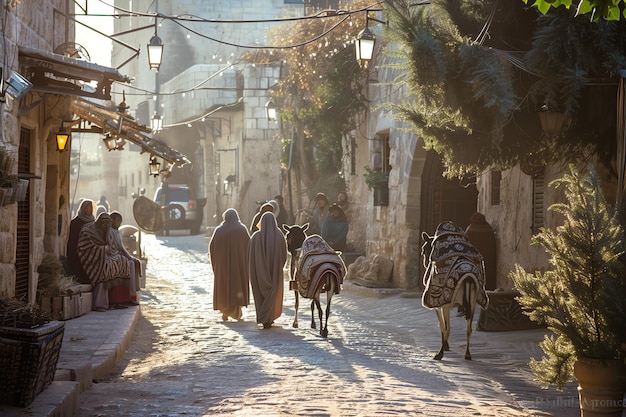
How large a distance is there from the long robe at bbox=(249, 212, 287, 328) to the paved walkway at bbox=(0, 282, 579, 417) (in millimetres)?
1504

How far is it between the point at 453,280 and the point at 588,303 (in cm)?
381

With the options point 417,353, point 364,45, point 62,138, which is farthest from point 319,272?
point 364,45

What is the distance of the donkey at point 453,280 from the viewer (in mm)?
10391

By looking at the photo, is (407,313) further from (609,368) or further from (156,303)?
(609,368)

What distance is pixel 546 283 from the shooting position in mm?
6965

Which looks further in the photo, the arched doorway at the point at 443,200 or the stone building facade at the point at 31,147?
the arched doorway at the point at 443,200

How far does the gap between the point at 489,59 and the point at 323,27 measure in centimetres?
1383

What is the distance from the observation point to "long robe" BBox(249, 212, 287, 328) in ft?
44.5

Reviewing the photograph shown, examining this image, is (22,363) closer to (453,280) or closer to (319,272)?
(453,280)

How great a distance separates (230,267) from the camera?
14508 millimetres

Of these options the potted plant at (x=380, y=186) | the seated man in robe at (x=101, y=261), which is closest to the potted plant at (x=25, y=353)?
the seated man in robe at (x=101, y=261)

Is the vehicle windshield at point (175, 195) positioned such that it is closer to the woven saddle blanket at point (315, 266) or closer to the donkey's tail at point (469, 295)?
the woven saddle blanket at point (315, 266)

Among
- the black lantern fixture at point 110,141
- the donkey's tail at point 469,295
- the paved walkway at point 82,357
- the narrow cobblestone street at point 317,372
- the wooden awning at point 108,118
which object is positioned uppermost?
the wooden awning at point 108,118

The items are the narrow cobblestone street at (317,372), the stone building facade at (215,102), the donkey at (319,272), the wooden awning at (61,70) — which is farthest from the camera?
the stone building facade at (215,102)
